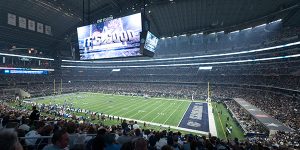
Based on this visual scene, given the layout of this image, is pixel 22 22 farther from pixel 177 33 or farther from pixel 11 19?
pixel 177 33

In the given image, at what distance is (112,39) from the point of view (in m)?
21.3

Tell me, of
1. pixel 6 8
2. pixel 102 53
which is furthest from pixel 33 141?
pixel 6 8

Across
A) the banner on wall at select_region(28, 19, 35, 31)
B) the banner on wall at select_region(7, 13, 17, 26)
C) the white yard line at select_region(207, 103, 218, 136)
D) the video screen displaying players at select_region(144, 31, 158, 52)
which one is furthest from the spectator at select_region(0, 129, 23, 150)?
the banner on wall at select_region(28, 19, 35, 31)

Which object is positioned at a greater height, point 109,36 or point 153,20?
point 153,20

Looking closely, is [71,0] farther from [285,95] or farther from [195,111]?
[285,95]

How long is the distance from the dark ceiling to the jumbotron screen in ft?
19.0

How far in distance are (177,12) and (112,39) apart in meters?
21.7

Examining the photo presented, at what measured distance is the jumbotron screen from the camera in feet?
64.9

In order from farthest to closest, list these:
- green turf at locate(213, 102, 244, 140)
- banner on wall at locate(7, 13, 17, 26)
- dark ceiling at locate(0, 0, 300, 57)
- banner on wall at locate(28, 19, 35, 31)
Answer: banner on wall at locate(28, 19, 35, 31), banner on wall at locate(7, 13, 17, 26), dark ceiling at locate(0, 0, 300, 57), green turf at locate(213, 102, 244, 140)

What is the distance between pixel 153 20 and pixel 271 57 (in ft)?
93.0

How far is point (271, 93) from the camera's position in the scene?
124 ft

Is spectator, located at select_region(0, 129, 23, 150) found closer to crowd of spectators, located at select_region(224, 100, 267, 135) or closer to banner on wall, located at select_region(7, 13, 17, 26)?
crowd of spectators, located at select_region(224, 100, 267, 135)

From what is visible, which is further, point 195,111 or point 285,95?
point 195,111

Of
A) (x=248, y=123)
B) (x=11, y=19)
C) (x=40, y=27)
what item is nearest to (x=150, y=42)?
(x=248, y=123)
